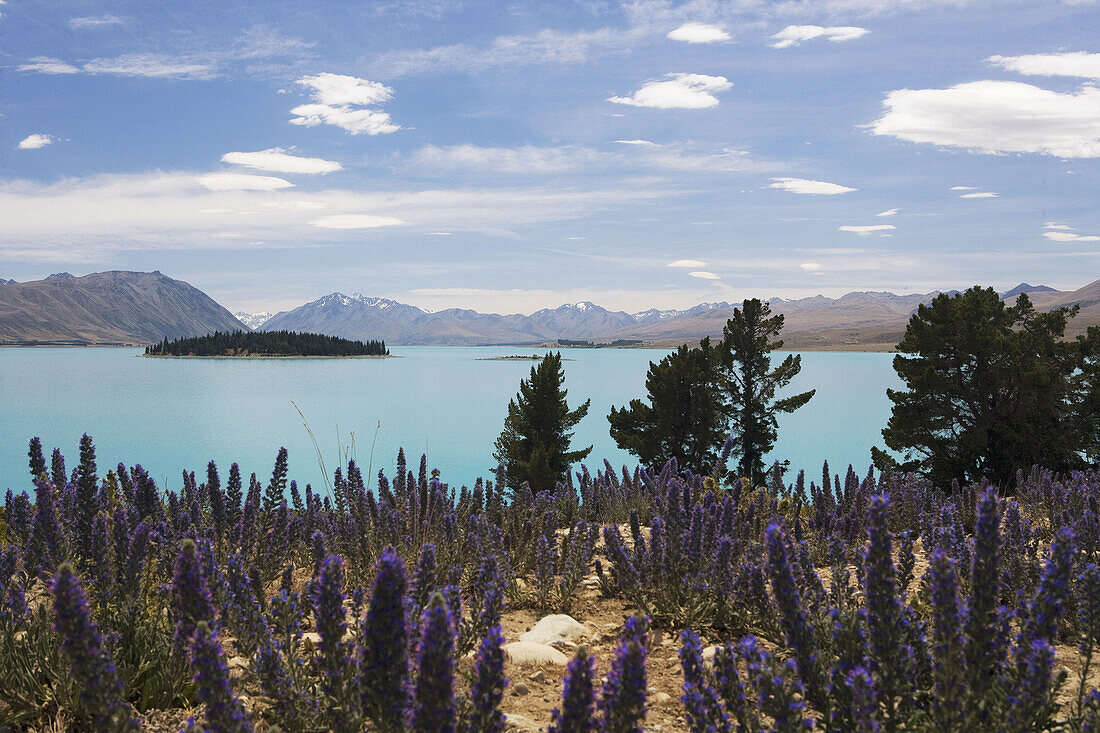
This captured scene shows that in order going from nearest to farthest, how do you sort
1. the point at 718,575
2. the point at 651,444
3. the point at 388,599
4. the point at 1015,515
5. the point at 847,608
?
the point at 388,599
the point at 847,608
the point at 718,575
the point at 1015,515
the point at 651,444

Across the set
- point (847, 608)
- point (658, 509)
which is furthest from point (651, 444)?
point (847, 608)

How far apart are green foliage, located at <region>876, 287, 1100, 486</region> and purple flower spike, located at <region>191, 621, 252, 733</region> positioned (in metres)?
26.7

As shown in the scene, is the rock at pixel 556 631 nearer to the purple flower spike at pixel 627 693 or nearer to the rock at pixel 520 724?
the rock at pixel 520 724

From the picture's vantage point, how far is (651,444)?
1252 inches

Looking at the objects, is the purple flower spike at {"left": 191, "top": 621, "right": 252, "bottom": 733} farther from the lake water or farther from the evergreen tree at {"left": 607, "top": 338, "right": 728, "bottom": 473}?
the evergreen tree at {"left": 607, "top": 338, "right": 728, "bottom": 473}

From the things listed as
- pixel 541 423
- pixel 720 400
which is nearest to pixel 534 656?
pixel 541 423

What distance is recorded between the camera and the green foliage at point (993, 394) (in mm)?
24125

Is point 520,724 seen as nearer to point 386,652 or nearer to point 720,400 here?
point 386,652

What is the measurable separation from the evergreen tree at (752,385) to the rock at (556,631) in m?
26.0

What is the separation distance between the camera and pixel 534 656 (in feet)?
19.4

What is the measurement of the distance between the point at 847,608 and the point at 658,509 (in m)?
4.81

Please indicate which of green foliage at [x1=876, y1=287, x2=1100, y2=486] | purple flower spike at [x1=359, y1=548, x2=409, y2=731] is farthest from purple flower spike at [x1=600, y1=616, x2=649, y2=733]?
green foliage at [x1=876, y1=287, x2=1100, y2=486]

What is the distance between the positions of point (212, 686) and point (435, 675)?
1.09 m

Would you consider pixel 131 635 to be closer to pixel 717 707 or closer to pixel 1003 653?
pixel 717 707
